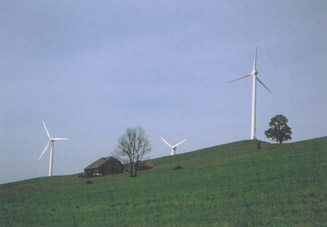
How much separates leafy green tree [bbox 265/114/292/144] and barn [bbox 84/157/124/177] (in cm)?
4401

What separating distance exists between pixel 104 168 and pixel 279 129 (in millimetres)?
51304

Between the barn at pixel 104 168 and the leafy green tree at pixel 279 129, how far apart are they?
44.0 meters

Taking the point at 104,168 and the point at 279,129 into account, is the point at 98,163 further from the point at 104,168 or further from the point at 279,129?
the point at 279,129

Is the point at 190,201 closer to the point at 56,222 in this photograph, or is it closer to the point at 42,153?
the point at 56,222

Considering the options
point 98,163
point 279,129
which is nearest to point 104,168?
point 98,163

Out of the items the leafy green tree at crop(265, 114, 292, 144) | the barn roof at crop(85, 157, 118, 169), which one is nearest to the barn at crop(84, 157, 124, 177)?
the barn roof at crop(85, 157, 118, 169)

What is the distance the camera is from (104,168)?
91.2 m

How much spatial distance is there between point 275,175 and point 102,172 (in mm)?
72566

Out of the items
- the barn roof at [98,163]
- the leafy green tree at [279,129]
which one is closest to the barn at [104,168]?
the barn roof at [98,163]

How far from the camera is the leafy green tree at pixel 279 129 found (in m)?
67.1

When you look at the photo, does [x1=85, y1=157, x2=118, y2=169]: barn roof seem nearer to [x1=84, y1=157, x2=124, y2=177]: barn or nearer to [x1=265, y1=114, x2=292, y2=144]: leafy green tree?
[x1=84, y1=157, x2=124, y2=177]: barn

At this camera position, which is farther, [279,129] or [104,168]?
[104,168]

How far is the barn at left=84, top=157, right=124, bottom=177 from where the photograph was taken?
90000 mm

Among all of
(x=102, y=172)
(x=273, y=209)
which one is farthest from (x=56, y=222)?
(x=102, y=172)
